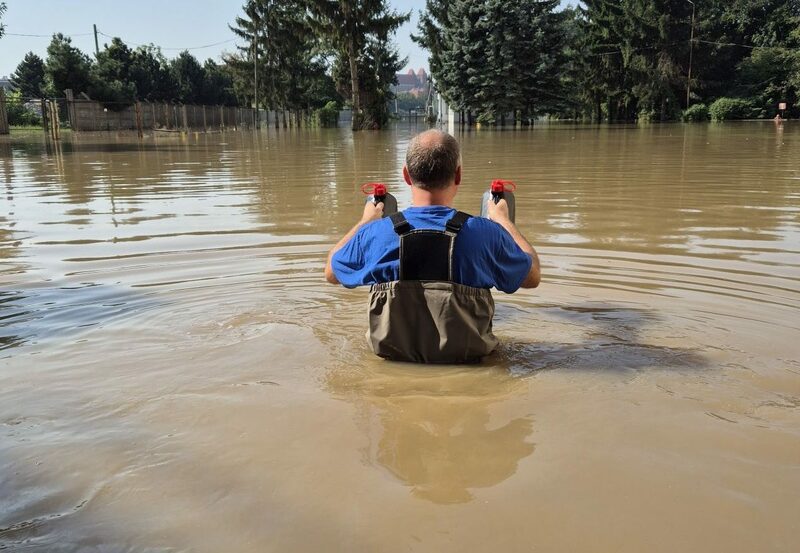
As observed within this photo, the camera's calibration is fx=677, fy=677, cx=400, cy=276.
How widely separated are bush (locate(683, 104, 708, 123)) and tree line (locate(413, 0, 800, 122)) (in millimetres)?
90

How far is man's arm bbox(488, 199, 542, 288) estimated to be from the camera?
3279mm

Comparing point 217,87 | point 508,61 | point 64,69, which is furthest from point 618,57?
point 217,87

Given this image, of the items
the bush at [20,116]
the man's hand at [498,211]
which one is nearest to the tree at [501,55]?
the bush at [20,116]

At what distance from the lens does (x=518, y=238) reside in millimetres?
3287

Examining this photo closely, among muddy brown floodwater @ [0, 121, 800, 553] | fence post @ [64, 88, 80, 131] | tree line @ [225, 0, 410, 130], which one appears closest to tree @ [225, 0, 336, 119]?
tree line @ [225, 0, 410, 130]

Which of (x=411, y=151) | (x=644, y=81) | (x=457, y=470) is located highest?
(x=644, y=81)

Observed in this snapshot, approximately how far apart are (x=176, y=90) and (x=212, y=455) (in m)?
70.7

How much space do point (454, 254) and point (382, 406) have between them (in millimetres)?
750

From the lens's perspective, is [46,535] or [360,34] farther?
[360,34]

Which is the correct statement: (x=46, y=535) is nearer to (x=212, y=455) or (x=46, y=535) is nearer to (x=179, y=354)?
(x=212, y=455)

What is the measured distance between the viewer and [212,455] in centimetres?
250

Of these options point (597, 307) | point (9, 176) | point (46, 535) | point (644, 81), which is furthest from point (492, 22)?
point (46, 535)

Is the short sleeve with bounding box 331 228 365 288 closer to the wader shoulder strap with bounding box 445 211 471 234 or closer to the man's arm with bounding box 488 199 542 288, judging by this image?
the wader shoulder strap with bounding box 445 211 471 234

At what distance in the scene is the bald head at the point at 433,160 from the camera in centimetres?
302
